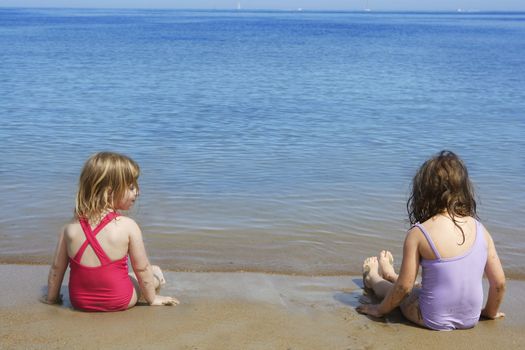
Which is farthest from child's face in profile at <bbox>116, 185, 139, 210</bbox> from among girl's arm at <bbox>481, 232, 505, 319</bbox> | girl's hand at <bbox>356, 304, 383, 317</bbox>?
girl's arm at <bbox>481, 232, 505, 319</bbox>

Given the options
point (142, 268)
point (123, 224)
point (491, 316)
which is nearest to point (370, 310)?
point (491, 316)

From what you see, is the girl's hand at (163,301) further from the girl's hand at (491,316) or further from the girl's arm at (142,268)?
the girl's hand at (491,316)

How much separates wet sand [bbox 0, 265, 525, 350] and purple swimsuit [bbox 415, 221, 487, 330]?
7 centimetres

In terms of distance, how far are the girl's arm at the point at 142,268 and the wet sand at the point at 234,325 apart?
0.20 ft

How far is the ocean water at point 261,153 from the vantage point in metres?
5.77

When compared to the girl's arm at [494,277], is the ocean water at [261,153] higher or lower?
lower

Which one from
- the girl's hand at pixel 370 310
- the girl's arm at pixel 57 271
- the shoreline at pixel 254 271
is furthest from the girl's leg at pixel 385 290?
the girl's arm at pixel 57 271

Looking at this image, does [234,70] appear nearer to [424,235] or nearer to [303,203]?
[303,203]

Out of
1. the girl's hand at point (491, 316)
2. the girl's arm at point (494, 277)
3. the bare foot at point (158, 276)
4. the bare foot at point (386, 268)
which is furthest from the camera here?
the bare foot at point (386, 268)

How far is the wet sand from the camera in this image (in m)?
3.47

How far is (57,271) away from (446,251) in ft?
6.85

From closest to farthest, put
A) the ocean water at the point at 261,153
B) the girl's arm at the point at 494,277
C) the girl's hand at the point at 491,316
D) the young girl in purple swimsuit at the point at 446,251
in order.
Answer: the young girl in purple swimsuit at the point at 446,251 → the girl's arm at the point at 494,277 → the girl's hand at the point at 491,316 → the ocean water at the point at 261,153

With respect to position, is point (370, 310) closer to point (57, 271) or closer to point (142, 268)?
point (142, 268)

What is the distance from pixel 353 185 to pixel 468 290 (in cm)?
404
